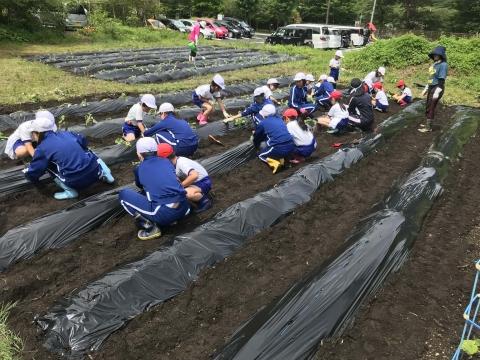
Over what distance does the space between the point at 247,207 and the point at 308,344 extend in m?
2.05

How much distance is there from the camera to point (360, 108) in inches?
319

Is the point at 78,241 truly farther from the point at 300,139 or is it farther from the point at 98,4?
the point at 98,4

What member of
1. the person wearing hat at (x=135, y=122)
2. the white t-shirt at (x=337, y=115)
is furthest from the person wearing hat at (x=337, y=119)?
the person wearing hat at (x=135, y=122)

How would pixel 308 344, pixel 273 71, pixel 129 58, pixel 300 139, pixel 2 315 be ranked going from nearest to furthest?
pixel 308 344 → pixel 2 315 → pixel 300 139 → pixel 273 71 → pixel 129 58

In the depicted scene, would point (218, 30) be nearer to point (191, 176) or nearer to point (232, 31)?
point (232, 31)

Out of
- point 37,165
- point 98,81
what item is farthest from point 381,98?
point 37,165

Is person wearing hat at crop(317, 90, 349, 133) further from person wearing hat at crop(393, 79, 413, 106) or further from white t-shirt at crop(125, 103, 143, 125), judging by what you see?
person wearing hat at crop(393, 79, 413, 106)

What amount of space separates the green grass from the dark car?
24.5 meters

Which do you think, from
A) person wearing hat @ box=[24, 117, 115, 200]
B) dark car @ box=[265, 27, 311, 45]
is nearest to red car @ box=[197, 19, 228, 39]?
dark car @ box=[265, 27, 311, 45]

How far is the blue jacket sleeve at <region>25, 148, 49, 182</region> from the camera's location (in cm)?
480

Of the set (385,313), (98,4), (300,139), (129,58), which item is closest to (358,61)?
(129,58)

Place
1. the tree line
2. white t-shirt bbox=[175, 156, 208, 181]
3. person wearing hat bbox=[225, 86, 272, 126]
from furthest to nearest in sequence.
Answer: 1. the tree line
2. person wearing hat bbox=[225, 86, 272, 126]
3. white t-shirt bbox=[175, 156, 208, 181]

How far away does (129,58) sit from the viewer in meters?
16.7

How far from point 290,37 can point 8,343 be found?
81.8 feet
